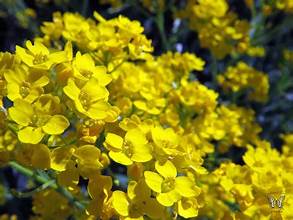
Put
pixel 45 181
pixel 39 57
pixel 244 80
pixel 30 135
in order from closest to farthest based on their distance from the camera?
1. pixel 30 135
2. pixel 39 57
3. pixel 45 181
4. pixel 244 80

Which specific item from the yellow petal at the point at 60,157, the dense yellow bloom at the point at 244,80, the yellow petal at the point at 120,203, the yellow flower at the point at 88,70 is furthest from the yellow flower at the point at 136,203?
the dense yellow bloom at the point at 244,80

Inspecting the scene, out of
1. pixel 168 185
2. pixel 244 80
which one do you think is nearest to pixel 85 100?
pixel 168 185

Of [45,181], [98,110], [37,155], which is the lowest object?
[45,181]

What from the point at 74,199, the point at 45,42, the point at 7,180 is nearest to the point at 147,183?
the point at 74,199

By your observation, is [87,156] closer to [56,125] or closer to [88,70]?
[56,125]

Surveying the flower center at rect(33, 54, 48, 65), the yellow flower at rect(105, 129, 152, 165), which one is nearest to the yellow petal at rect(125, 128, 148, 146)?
the yellow flower at rect(105, 129, 152, 165)

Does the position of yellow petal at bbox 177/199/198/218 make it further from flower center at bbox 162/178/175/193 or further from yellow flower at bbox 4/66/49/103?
yellow flower at bbox 4/66/49/103

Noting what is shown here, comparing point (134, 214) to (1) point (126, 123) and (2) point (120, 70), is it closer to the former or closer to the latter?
(1) point (126, 123)
